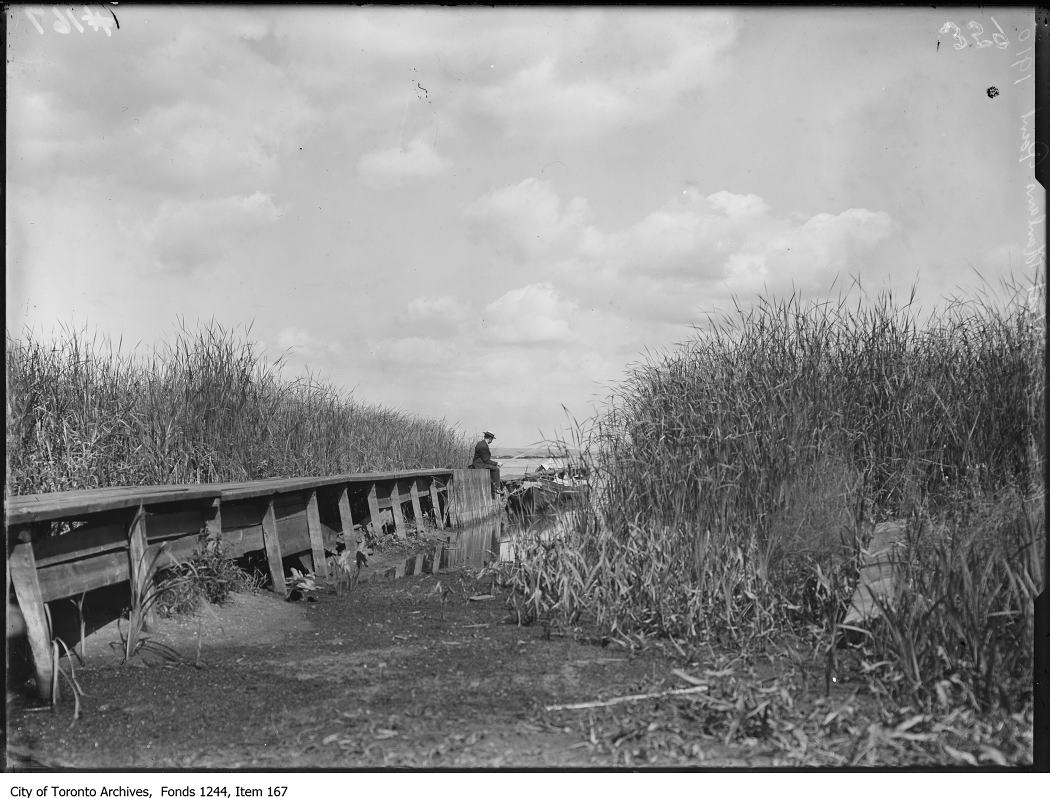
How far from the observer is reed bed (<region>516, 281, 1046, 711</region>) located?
371cm

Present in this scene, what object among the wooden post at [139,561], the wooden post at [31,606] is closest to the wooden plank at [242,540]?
the wooden post at [139,561]

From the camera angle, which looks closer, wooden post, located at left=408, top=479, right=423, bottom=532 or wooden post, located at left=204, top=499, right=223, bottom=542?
wooden post, located at left=204, top=499, right=223, bottom=542

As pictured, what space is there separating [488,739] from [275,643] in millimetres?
2528

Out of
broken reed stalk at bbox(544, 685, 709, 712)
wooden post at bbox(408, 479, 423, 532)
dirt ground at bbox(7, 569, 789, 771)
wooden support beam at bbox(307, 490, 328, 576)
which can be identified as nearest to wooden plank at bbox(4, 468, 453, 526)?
wooden support beam at bbox(307, 490, 328, 576)

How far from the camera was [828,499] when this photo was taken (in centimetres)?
540

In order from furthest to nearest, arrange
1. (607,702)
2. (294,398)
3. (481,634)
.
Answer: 1. (294,398)
2. (481,634)
3. (607,702)

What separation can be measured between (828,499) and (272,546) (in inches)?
165

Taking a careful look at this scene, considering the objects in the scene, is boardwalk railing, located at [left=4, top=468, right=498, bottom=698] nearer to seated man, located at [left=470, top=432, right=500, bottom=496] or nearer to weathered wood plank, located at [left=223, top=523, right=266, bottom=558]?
weathered wood plank, located at [left=223, top=523, right=266, bottom=558]

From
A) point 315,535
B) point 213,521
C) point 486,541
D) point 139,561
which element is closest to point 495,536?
point 486,541

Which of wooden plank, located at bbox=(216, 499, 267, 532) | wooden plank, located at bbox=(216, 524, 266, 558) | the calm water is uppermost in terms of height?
wooden plank, located at bbox=(216, 499, 267, 532)

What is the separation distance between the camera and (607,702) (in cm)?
356

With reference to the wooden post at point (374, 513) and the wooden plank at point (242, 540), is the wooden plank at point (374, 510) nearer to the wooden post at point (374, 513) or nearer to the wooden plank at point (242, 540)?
the wooden post at point (374, 513)
